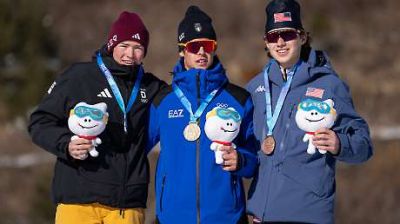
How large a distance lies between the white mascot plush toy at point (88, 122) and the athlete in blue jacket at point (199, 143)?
0.45 metres

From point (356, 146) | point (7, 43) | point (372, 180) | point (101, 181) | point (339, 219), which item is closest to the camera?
point (356, 146)

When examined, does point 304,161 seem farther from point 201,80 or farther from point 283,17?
point 283,17

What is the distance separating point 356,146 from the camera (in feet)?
18.6

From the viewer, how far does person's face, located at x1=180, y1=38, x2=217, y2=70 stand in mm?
6062

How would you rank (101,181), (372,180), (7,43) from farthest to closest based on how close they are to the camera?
1. (7,43)
2. (372,180)
3. (101,181)

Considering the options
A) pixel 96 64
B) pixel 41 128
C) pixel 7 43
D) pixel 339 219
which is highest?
pixel 7 43

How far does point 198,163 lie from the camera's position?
5.87m

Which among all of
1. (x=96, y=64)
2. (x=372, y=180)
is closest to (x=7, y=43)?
(x=372, y=180)

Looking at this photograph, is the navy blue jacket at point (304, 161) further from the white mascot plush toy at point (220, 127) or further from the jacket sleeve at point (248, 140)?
the white mascot plush toy at point (220, 127)

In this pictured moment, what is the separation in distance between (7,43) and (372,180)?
11.4 m

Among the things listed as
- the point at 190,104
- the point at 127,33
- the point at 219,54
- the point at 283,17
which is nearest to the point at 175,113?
the point at 190,104

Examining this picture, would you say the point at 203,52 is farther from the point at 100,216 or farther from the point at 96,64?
the point at 100,216

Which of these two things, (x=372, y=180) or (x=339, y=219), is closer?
(x=339, y=219)

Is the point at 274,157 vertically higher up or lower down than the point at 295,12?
lower down
